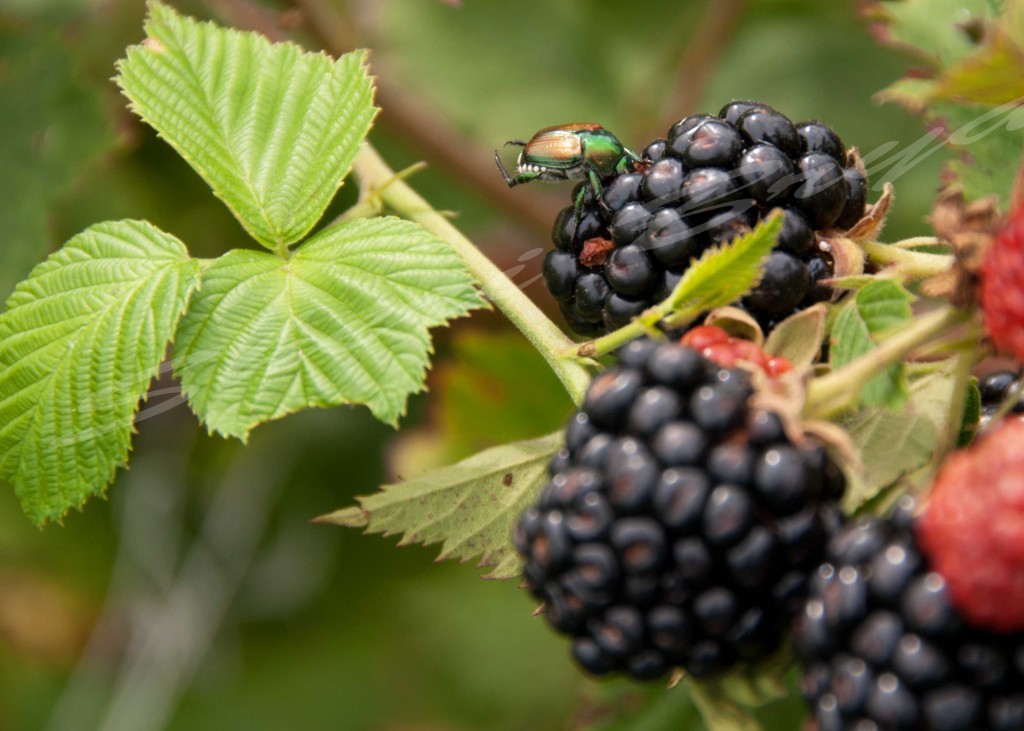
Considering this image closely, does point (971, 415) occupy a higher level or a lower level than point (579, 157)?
lower

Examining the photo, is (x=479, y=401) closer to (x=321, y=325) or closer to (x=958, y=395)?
(x=321, y=325)

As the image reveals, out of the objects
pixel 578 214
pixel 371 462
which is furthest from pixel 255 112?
pixel 371 462

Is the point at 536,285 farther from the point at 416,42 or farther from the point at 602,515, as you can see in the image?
the point at 416,42

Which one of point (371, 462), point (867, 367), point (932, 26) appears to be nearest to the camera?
point (867, 367)

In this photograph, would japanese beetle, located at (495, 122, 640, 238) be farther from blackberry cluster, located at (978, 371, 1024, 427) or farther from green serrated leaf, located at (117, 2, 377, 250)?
blackberry cluster, located at (978, 371, 1024, 427)

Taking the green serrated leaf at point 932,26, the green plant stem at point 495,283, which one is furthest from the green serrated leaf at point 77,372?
the green serrated leaf at point 932,26

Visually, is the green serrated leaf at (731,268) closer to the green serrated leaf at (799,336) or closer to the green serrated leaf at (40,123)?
the green serrated leaf at (799,336)

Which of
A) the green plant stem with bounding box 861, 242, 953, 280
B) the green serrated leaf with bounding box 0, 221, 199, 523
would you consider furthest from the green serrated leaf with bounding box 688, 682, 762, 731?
the green serrated leaf with bounding box 0, 221, 199, 523
